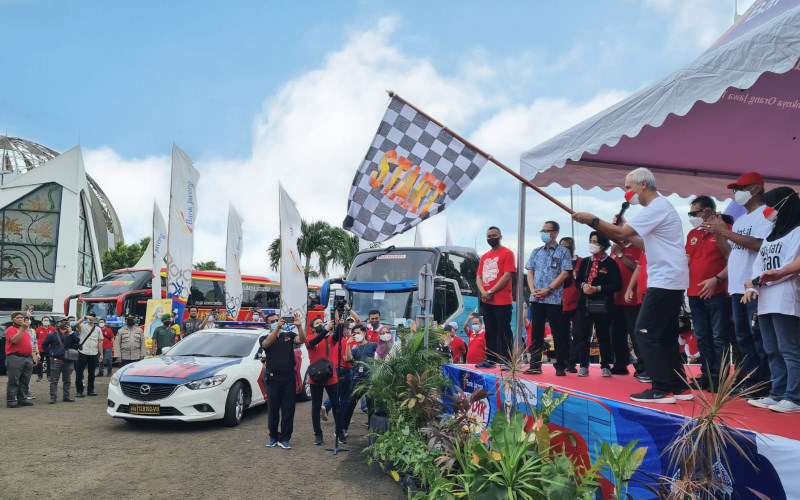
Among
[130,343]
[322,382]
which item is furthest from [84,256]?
[322,382]

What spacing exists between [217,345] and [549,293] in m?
6.82

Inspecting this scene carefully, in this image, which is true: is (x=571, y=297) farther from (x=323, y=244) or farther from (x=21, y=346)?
(x=323, y=244)

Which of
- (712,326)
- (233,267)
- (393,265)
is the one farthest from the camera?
(233,267)

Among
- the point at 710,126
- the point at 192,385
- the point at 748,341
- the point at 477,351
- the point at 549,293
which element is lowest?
the point at 192,385

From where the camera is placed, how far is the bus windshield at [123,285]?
22422 millimetres

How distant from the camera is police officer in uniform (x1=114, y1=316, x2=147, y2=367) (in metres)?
15.0

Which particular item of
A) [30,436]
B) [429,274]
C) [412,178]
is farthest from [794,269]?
[30,436]

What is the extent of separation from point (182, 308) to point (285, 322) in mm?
8187

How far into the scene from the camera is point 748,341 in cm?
468

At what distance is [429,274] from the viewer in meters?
7.79

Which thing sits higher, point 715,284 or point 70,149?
point 70,149

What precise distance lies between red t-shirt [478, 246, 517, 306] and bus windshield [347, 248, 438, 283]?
340 inches

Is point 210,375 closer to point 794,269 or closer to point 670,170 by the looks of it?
point 670,170

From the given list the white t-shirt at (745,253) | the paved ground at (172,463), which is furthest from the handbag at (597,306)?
the paved ground at (172,463)
